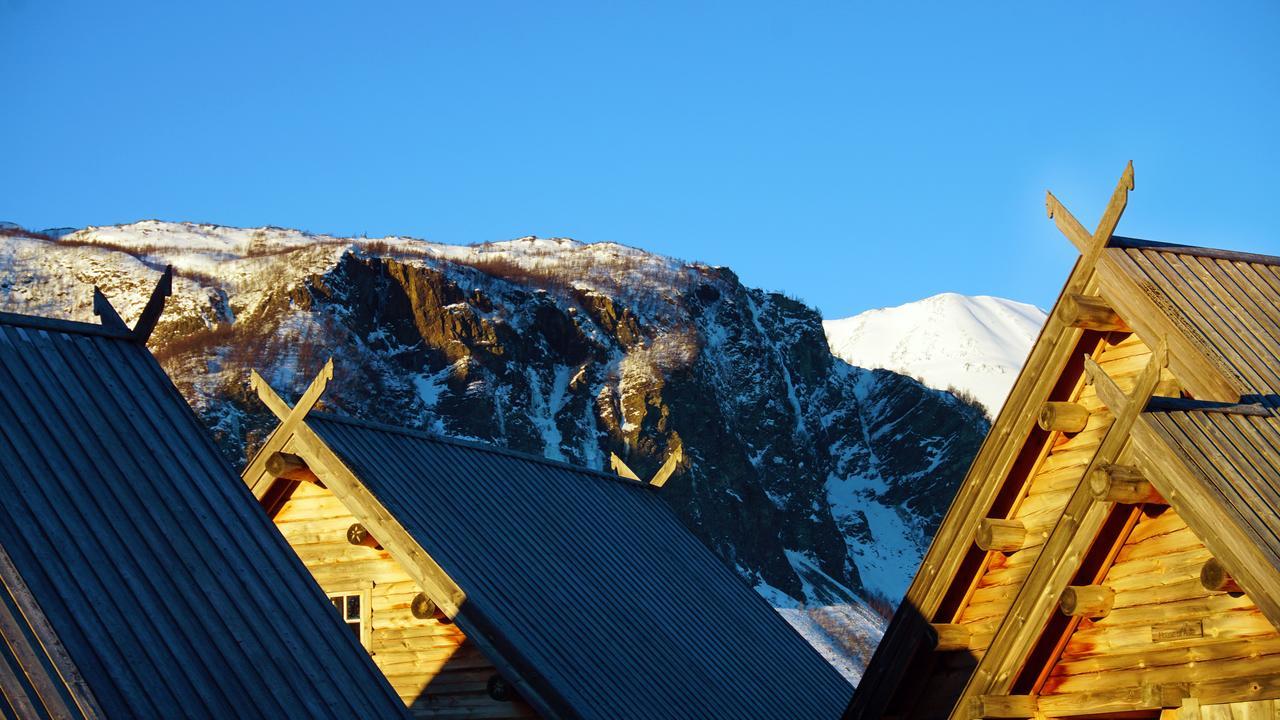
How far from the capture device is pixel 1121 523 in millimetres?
9797

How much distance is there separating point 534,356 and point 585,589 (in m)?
92.3

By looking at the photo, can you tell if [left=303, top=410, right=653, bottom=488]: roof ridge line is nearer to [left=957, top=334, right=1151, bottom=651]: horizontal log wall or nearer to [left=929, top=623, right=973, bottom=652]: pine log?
[left=929, top=623, right=973, bottom=652]: pine log

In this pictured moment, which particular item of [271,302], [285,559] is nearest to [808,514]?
[271,302]

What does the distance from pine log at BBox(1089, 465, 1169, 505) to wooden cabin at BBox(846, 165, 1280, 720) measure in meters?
0.01

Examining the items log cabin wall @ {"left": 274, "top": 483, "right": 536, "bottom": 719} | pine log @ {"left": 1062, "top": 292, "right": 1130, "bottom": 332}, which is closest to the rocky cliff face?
log cabin wall @ {"left": 274, "top": 483, "right": 536, "bottom": 719}

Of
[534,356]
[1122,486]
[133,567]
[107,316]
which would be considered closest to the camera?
[1122,486]

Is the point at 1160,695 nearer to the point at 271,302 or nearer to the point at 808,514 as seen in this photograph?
the point at 271,302

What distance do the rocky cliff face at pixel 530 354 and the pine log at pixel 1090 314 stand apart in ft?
246

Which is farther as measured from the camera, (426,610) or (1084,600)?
(426,610)

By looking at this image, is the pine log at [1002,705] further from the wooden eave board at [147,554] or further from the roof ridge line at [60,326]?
the roof ridge line at [60,326]

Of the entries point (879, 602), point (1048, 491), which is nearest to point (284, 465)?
point (1048, 491)

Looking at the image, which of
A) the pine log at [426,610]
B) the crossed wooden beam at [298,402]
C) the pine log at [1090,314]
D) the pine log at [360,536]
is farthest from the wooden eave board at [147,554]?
the pine log at [1090,314]

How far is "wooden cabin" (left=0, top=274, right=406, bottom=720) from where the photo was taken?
8.73 meters

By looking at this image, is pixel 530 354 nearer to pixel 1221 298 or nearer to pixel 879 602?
pixel 879 602
